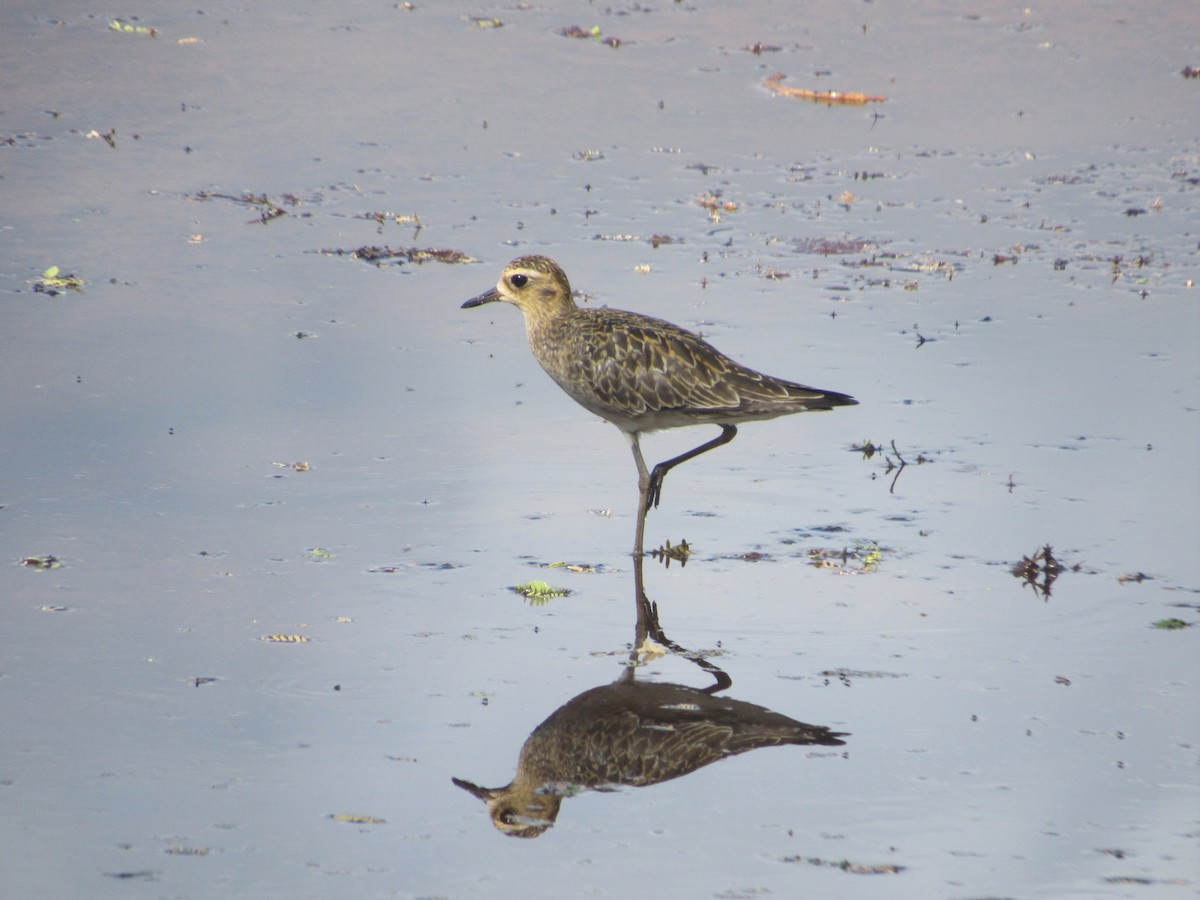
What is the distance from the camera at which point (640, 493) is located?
10.3 m

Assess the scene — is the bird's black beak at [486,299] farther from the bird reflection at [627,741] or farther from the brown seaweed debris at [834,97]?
the brown seaweed debris at [834,97]

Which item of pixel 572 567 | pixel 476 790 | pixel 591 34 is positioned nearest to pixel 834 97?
pixel 591 34

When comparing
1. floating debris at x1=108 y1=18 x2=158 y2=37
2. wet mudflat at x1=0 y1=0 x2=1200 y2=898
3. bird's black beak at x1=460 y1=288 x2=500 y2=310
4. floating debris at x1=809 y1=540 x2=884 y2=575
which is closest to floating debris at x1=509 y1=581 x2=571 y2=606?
wet mudflat at x1=0 y1=0 x2=1200 y2=898

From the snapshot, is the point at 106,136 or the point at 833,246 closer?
the point at 833,246

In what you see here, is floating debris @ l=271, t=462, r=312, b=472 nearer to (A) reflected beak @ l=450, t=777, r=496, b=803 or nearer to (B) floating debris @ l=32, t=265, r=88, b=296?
(B) floating debris @ l=32, t=265, r=88, b=296

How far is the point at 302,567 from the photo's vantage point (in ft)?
30.7

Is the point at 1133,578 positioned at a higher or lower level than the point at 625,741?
higher

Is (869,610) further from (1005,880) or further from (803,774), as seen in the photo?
(1005,880)

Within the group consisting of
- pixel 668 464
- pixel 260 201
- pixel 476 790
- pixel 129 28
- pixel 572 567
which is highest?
pixel 129 28

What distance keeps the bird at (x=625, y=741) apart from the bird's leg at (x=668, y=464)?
2312 millimetres

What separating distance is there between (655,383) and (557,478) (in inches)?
38.9

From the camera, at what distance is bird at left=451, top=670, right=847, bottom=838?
7000mm

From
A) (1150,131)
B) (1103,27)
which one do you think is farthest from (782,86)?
(1103,27)

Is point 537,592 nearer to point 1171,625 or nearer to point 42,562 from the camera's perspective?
point 42,562
